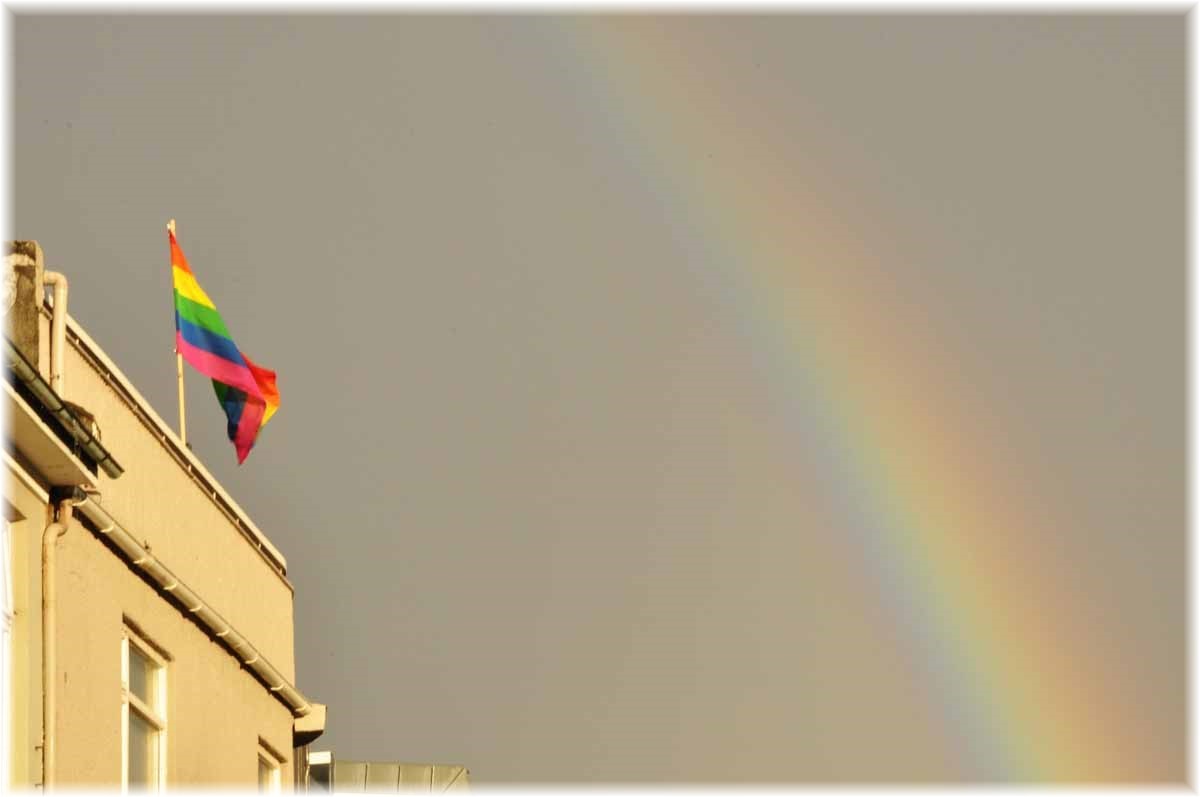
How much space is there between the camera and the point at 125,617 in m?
20.6

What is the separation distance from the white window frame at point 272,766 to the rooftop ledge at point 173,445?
177 centimetres

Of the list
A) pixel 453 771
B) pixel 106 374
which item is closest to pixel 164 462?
pixel 106 374

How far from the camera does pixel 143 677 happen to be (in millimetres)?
21141

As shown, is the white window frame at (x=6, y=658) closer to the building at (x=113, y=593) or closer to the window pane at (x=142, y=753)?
the building at (x=113, y=593)

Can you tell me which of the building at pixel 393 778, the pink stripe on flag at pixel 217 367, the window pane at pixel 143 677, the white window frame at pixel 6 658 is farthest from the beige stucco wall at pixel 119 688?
the building at pixel 393 778

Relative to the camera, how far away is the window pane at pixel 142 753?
20609 mm

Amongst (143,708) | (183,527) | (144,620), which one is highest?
(183,527)

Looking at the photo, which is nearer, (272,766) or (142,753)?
(142,753)

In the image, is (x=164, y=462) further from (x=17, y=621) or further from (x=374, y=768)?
(x=374, y=768)

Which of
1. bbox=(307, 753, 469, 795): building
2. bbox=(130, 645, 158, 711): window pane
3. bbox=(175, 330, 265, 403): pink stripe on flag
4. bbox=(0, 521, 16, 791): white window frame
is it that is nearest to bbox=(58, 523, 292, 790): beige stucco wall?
bbox=(130, 645, 158, 711): window pane

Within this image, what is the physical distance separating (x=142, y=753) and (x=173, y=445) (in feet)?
8.98

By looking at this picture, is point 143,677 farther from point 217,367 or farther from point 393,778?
point 393,778

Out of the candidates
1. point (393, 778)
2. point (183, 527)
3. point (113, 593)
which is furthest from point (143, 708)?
point (393, 778)

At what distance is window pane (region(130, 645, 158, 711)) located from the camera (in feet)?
68.5
